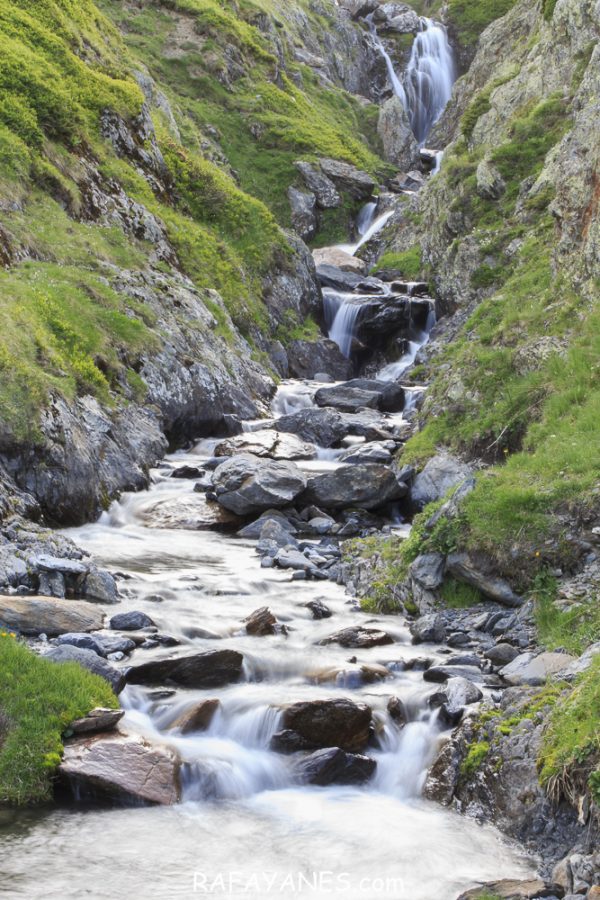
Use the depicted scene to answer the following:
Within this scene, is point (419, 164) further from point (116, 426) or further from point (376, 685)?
point (376, 685)

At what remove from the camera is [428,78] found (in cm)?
7531

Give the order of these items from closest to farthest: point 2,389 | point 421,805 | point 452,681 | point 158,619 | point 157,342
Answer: point 421,805
point 452,681
point 158,619
point 2,389
point 157,342

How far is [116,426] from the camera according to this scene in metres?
20.6

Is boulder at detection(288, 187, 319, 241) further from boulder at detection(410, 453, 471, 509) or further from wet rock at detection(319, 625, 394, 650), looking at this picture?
wet rock at detection(319, 625, 394, 650)

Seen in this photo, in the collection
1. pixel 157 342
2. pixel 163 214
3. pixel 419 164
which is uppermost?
pixel 419 164

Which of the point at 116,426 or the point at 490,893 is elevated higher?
the point at 116,426

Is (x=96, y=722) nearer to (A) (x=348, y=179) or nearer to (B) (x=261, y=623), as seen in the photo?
(B) (x=261, y=623)

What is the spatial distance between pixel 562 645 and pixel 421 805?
2.84 meters

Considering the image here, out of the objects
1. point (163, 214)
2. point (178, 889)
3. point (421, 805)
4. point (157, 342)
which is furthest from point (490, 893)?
point (163, 214)

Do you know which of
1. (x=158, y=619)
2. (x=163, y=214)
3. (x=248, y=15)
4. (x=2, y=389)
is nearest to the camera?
(x=158, y=619)

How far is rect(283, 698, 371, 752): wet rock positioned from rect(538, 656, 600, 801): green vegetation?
87.2 inches

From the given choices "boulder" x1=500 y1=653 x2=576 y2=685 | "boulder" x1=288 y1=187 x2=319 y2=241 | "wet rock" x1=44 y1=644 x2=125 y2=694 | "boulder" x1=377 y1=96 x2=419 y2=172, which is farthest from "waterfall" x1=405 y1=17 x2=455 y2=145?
"wet rock" x1=44 y1=644 x2=125 y2=694

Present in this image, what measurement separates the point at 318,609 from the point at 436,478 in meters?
6.22

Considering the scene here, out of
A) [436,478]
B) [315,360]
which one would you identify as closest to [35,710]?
[436,478]
